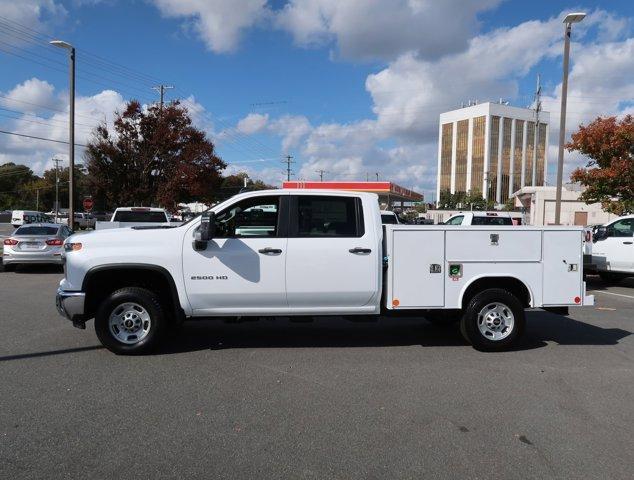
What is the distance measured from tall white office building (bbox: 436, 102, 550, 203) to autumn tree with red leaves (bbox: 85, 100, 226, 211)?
106538 millimetres

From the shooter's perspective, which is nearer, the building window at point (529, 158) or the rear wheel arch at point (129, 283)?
the rear wheel arch at point (129, 283)

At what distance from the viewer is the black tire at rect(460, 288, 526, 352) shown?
662 cm

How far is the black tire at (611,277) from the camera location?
13656 millimetres

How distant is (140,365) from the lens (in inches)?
235

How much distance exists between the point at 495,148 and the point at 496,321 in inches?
5248

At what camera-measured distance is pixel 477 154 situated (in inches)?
5212

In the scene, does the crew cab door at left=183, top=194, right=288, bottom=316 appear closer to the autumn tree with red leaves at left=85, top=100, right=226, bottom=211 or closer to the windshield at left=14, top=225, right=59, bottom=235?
the windshield at left=14, top=225, right=59, bottom=235

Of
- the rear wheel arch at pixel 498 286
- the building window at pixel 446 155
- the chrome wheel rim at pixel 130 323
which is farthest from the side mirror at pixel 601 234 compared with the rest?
the building window at pixel 446 155

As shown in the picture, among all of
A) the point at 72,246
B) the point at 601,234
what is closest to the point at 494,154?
the point at 601,234

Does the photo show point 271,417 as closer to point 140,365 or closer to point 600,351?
point 140,365

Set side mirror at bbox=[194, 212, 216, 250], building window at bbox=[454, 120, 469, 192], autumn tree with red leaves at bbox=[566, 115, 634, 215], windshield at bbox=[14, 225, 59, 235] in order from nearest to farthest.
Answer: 1. side mirror at bbox=[194, 212, 216, 250]
2. windshield at bbox=[14, 225, 59, 235]
3. autumn tree with red leaves at bbox=[566, 115, 634, 215]
4. building window at bbox=[454, 120, 469, 192]

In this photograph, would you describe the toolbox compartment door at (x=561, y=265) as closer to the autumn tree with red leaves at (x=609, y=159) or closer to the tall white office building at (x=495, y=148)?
the autumn tree with red leaves at (x=609, y=159)

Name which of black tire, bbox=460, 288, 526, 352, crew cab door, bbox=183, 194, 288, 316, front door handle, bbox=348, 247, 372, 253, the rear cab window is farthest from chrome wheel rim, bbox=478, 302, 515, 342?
crew cab door, bbox=183, 194, 288, 316

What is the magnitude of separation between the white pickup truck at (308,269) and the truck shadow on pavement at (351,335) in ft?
2.22
